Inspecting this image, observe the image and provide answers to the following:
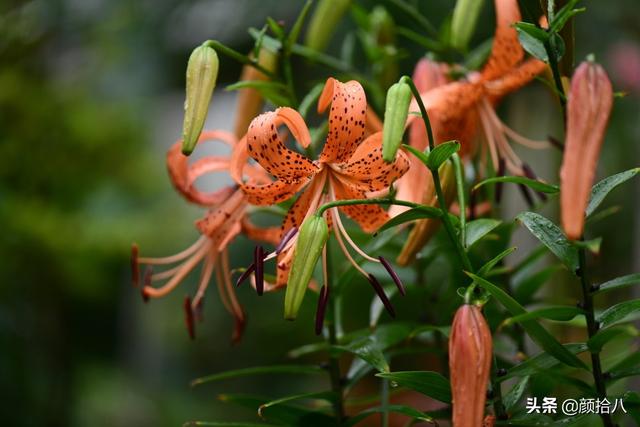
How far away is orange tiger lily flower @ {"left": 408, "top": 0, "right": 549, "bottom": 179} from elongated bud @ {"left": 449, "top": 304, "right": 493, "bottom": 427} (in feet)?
0.77

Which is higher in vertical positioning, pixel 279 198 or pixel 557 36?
pixel 557 36

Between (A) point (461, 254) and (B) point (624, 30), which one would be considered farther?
(B) point (624, 30)

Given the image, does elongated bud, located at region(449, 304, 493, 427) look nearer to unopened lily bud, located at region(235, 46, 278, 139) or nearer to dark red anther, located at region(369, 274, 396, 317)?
dark red anther, located at region(369, 274, 396, 317)

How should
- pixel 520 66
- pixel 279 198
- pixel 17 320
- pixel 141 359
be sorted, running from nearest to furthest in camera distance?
pixel 279 198 → pixel 520 66 → pixel 17 320 → pixel 141 359

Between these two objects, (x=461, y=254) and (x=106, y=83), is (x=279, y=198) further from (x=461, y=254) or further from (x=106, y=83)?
(x=106, y=83)

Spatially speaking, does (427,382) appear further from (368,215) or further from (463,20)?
(463,20)

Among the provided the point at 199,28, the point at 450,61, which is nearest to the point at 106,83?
the point at 199,28

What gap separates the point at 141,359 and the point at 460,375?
9.25 feet

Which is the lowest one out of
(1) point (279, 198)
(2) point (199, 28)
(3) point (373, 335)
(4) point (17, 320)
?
(4) point (17, 320)

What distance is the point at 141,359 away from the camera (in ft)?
10.3

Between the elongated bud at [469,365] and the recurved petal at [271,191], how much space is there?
200 mm

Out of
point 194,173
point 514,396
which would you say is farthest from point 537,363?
point 194,173

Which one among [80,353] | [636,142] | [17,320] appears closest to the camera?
[17,320]

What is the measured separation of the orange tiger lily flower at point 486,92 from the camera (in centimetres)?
69
